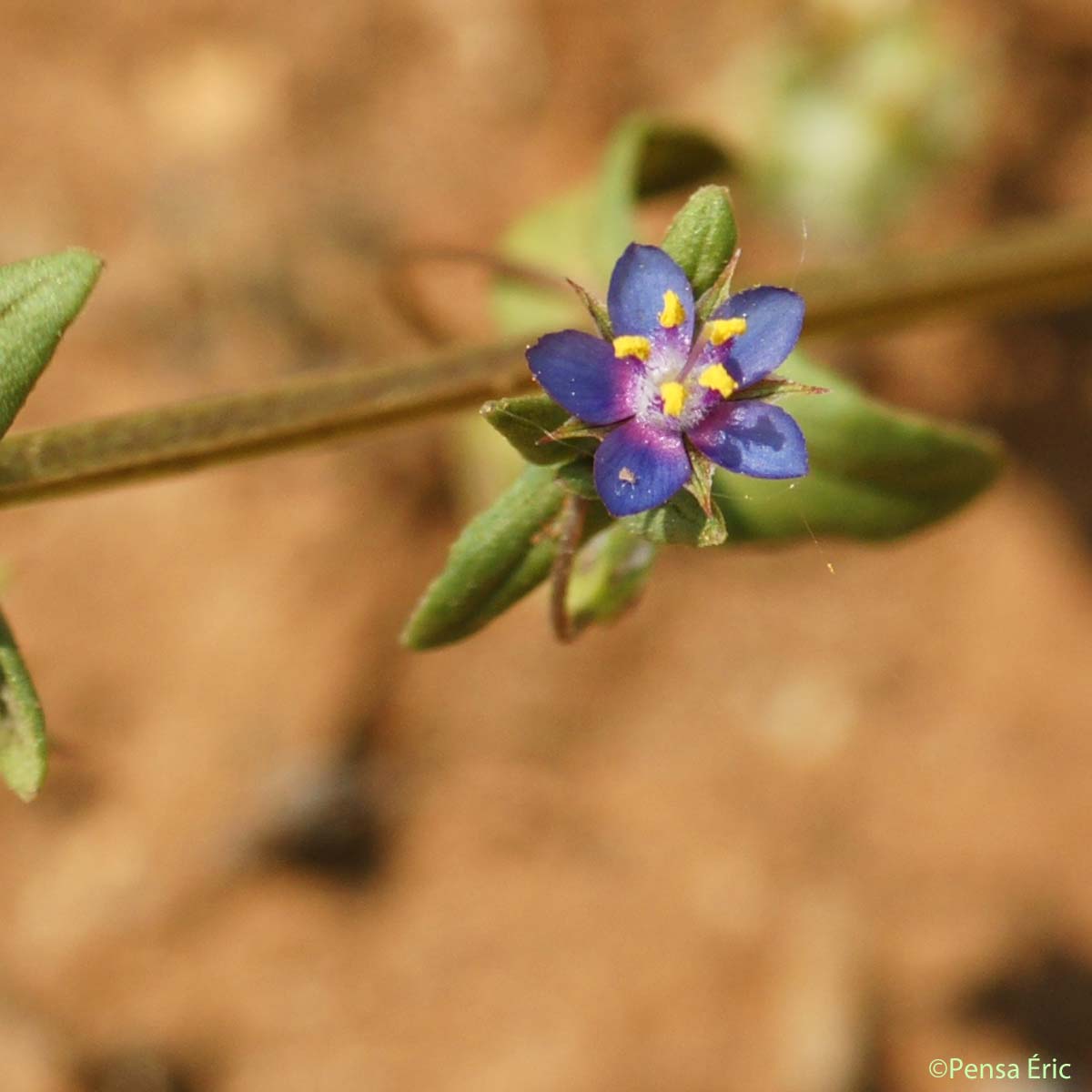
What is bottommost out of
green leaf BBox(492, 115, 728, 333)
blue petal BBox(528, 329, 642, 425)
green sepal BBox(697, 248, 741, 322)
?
blue petal BBox(528, 329, 642, 425)

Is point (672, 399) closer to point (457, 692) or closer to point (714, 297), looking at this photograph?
point (714, 297)

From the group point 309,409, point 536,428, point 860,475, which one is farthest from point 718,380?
point 860,475

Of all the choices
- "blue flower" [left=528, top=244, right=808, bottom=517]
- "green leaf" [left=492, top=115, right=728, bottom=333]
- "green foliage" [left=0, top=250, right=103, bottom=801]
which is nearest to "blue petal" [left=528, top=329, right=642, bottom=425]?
"blue flower" [left=528, top=244, right=808, bottom=517]

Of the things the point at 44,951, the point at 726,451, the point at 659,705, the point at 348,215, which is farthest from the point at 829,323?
the point at 44,951

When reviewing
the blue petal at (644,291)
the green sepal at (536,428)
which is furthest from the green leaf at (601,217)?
the green sepal at (536,428)

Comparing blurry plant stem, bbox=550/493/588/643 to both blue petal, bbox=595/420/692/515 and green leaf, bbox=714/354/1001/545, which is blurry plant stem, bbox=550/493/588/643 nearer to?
blue petal, bbox=595/420/692/515
